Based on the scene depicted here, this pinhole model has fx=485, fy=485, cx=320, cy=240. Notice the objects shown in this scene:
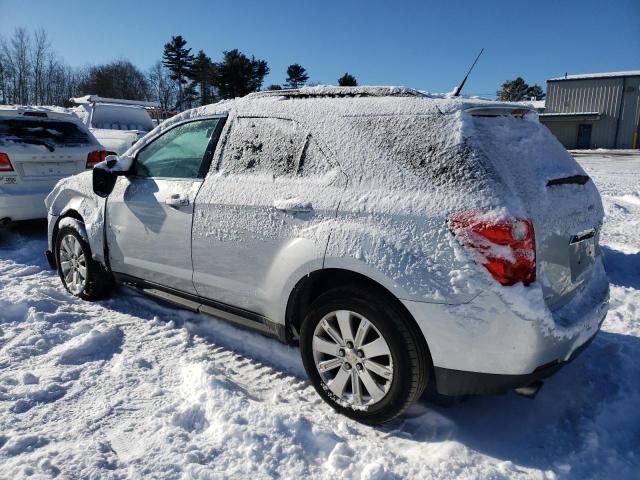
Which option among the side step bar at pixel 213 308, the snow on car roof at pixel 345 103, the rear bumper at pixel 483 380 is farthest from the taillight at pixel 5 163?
the rear bumper at pixel 483 380

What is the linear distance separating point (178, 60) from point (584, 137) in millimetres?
43572

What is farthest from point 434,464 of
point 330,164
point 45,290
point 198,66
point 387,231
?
point 198,66

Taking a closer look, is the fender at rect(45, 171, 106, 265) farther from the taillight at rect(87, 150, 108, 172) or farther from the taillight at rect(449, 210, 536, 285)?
the taillight at rect(449, 210, 536, 285)

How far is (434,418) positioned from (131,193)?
2.80 meters

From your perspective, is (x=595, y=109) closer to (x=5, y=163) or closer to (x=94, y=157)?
(x=94, y=157)

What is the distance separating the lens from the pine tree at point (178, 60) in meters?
55.8

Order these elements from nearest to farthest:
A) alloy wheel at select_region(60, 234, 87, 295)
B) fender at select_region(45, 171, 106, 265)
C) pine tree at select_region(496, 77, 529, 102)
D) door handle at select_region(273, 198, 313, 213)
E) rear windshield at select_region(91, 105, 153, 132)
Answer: door handle at select_region(273, 198, 313, 213) → fender at select_region(45, 171, 106, 265) → alloy wheel at select_region(60, 234, 87, 295) → rear windshield at select_region(91, 105, 153, 132) → pine tree at select_region(496, 77, 529, 102)

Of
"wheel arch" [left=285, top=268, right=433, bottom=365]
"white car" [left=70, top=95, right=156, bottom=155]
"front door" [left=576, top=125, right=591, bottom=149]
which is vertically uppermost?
"front door" [left=576, top=125, right=591, bottom=149]

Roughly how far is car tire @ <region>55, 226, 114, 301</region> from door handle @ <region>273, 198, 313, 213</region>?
221 cm

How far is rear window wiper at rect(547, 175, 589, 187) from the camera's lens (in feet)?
8.39

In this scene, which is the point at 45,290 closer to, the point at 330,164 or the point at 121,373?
the point at 121,373

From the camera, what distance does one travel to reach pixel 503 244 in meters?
2.21

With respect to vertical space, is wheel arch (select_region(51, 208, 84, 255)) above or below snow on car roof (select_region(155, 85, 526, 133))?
below

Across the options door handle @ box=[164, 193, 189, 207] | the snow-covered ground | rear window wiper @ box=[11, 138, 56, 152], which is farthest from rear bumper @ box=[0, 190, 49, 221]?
door handle @ box=[164, 193, 189, 207]
